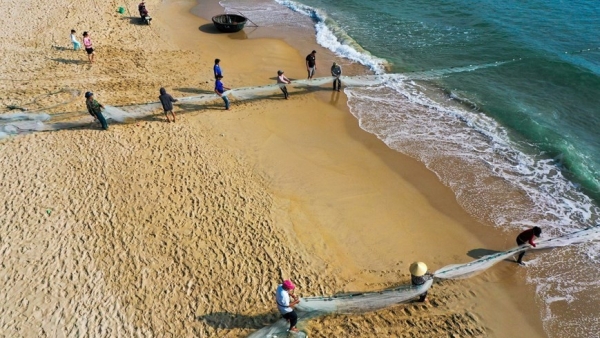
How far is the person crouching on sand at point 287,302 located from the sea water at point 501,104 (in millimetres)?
5450

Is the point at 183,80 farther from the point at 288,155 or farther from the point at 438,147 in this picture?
the point at 438,147

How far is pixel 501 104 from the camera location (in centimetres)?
1570

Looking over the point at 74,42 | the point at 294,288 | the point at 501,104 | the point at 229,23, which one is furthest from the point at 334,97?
the point at 74,42

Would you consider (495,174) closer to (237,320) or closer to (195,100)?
(237,320)

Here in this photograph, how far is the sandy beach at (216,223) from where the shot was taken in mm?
8109

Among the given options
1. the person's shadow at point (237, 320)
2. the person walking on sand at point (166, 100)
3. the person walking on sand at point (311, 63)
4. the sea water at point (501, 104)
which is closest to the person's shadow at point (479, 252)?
the sea water at point (501, 104)

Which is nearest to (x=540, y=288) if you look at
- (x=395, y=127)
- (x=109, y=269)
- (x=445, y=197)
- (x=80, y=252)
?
(x=445, y=197)

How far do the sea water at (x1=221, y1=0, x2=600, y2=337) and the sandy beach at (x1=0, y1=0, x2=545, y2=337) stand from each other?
0.90 meters

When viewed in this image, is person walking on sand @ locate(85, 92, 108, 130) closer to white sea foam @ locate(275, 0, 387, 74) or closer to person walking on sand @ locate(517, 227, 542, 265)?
white sea foam @ locate(275, 0, 387, 74)

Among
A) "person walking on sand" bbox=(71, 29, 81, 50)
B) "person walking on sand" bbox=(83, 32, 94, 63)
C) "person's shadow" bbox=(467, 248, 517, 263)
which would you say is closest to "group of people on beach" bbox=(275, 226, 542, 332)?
"person's shadow" bbox=(467, 248, 517, 263)

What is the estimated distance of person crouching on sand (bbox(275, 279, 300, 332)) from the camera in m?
7.19

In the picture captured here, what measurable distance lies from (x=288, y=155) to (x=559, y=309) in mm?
8211

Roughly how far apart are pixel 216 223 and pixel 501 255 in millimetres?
6964

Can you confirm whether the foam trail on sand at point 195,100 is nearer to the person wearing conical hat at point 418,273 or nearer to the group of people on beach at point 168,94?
the group of people on beach at point 168,94
